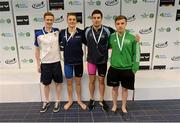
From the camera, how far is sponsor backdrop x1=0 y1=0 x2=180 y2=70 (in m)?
3.77

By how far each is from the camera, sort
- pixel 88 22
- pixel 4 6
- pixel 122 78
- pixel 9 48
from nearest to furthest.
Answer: pixel 122 78 < pixel 4 6 < pixel 88 22 < pixel 9 48

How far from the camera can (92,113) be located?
121 inches

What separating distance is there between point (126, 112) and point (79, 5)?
74.5 inches

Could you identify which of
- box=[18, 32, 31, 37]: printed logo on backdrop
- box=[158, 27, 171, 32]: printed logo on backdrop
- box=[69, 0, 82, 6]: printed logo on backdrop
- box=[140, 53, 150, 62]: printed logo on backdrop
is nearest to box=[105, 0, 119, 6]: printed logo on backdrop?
box=[69, 0, 82, 6]: printed logo on backdrop

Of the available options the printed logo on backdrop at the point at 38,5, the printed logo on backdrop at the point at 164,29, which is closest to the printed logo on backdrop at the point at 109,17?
the printed logo on backdrop at the point at 164,29

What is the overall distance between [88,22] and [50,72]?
4.24 ft

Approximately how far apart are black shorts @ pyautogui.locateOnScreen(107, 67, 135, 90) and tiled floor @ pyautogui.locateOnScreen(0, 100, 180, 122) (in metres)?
0.44

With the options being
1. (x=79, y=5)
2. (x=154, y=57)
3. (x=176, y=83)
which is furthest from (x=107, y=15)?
(x=176, y=83)

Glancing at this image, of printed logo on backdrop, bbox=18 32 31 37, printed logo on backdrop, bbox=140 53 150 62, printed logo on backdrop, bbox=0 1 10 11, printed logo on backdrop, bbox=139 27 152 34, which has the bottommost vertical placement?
printed logo on backdrop, bbox=140 53 150 62

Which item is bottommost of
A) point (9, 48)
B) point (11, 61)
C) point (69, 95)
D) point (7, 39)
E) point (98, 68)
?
point (69, 95)

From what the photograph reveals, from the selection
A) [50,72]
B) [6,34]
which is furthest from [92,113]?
[6,34]

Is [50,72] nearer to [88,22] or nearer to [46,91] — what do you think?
[46,91]

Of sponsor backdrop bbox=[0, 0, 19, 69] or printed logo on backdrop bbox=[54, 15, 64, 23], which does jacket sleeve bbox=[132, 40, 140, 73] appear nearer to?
printed logo on backdrop bbox=[54, 15, 64, 23]

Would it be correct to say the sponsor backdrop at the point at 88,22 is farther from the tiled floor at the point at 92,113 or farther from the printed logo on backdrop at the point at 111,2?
the tiled floor at the point at 92,113
